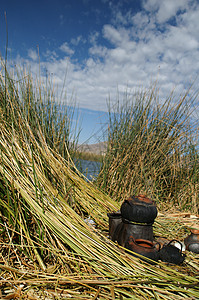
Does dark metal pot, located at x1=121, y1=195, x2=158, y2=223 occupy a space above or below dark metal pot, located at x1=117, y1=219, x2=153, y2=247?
above

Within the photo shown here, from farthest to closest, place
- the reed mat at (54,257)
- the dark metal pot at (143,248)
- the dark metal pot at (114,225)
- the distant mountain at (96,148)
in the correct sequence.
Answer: the distant mountain at (96,148) < the dark metal pot at (114,225) < the dark metal pot at (143,248) < the reed mat at (54,257)

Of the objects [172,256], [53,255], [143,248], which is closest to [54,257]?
[53,255]

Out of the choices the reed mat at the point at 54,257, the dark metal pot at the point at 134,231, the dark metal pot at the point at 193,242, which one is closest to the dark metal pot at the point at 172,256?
the reed mat at the point at 54,257

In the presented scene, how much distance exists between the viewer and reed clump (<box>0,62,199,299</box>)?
1.12 m

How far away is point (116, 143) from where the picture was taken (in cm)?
326

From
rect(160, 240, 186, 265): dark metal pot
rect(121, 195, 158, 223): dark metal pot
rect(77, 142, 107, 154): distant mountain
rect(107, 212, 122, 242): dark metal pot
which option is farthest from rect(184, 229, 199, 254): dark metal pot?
rect(77, 142, 107, 154): distant mountain

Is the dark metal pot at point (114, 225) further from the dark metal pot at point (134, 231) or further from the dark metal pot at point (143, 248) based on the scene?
the dark metal pot at point (143, 248)

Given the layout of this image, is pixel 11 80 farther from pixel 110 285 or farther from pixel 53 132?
pixel 110 285

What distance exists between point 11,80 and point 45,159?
0.95m

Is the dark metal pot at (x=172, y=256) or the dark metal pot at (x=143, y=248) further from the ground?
the dark metal pot at (x=143, y=248)

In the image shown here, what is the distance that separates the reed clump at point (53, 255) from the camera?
112 cm

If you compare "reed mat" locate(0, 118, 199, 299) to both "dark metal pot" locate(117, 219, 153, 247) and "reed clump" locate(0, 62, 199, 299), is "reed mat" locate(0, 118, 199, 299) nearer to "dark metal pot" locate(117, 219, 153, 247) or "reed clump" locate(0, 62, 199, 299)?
"reed clump" locate(0, 62, 199, 299)

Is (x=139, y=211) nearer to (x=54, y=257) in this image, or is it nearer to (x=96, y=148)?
(x=54, y=257)

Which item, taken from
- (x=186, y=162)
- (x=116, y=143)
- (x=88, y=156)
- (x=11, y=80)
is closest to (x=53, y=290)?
(x=11, y=80)
